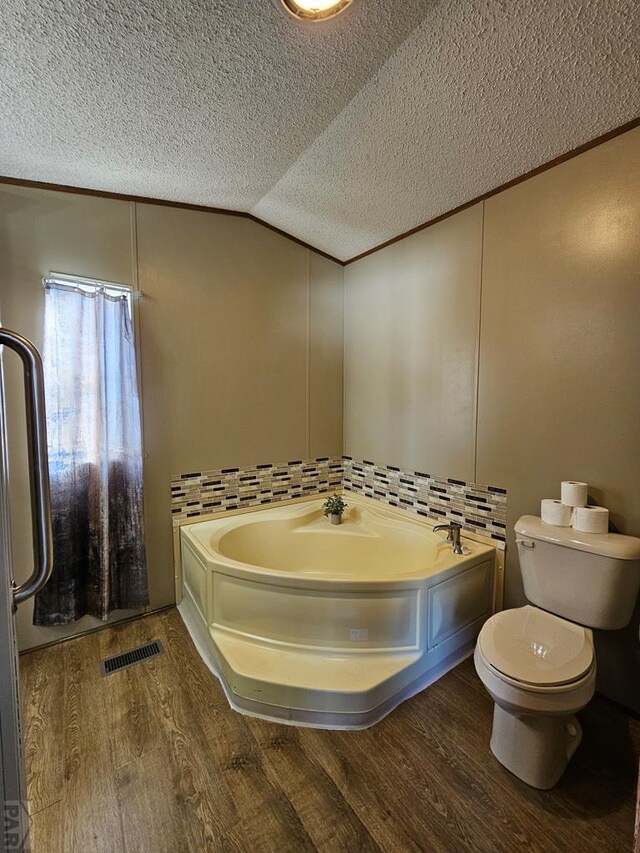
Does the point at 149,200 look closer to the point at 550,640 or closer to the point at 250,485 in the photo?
the point at 250,485

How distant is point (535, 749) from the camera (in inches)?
54.2

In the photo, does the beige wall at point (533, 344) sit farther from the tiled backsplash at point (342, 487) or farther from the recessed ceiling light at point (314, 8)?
the recessed ceiling light at point (314, 8)

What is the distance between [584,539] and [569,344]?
892 millimetres

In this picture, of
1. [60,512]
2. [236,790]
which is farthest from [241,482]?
[236,790]

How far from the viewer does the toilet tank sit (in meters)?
1.54

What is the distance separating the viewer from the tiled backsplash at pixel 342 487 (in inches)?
87.1

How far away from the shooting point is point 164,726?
1.63 meters

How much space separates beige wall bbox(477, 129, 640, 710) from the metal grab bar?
6.65 feet

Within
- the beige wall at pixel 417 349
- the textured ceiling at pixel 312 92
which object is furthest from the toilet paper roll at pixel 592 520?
the textured ceiling at pixel 312 92

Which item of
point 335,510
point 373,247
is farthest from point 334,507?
point 373,247

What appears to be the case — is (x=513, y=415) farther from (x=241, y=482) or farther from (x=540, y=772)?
A: (x=241, y=482)

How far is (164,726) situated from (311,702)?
0.64 m

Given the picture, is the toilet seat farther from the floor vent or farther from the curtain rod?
the curtain rod

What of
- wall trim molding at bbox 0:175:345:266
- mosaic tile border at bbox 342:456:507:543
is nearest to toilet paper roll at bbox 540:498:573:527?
mosaic tile border at bbox 342:456:507:543
